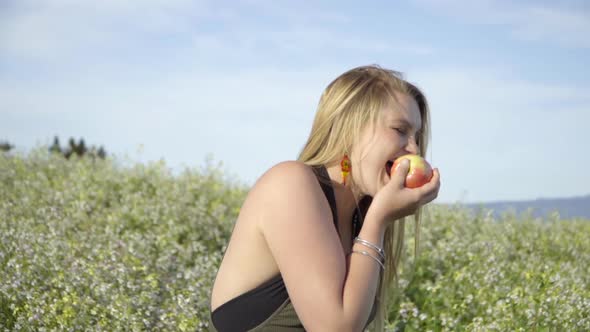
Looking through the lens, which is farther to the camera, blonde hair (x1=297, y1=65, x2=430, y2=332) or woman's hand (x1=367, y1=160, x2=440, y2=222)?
blonde hair (x1=297, y1=65, x2=430, y2=332)

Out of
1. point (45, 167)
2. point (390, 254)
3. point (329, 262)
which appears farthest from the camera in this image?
point (45, 167)

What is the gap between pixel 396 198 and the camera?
2703 mm

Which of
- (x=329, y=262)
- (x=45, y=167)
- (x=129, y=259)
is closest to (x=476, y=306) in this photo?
(x=129, y=259)

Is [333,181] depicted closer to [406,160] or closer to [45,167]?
[406,160]

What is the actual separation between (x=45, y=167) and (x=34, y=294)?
17.3 feet

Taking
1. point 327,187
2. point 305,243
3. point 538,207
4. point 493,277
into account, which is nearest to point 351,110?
point 327,187

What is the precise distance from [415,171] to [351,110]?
347 millimetres

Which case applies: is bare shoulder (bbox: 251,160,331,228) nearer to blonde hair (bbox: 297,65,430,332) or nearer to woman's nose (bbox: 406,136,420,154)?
blonde hair (bbox: 297,65,430,332)

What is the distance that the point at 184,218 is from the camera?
23.0ft

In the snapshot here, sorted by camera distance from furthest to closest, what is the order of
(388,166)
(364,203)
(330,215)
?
(364,203) < (388,166) < (330,215)

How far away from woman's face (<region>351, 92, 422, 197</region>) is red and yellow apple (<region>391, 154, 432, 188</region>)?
44mm

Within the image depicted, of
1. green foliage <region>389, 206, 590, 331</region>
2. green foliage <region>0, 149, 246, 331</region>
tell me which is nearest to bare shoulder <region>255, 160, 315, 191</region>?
green foliage <region>389, 206, 590, 331</region>

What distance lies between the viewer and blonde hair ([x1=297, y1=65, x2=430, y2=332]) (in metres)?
2.83

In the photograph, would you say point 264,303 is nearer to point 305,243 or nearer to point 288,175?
point 305,243
